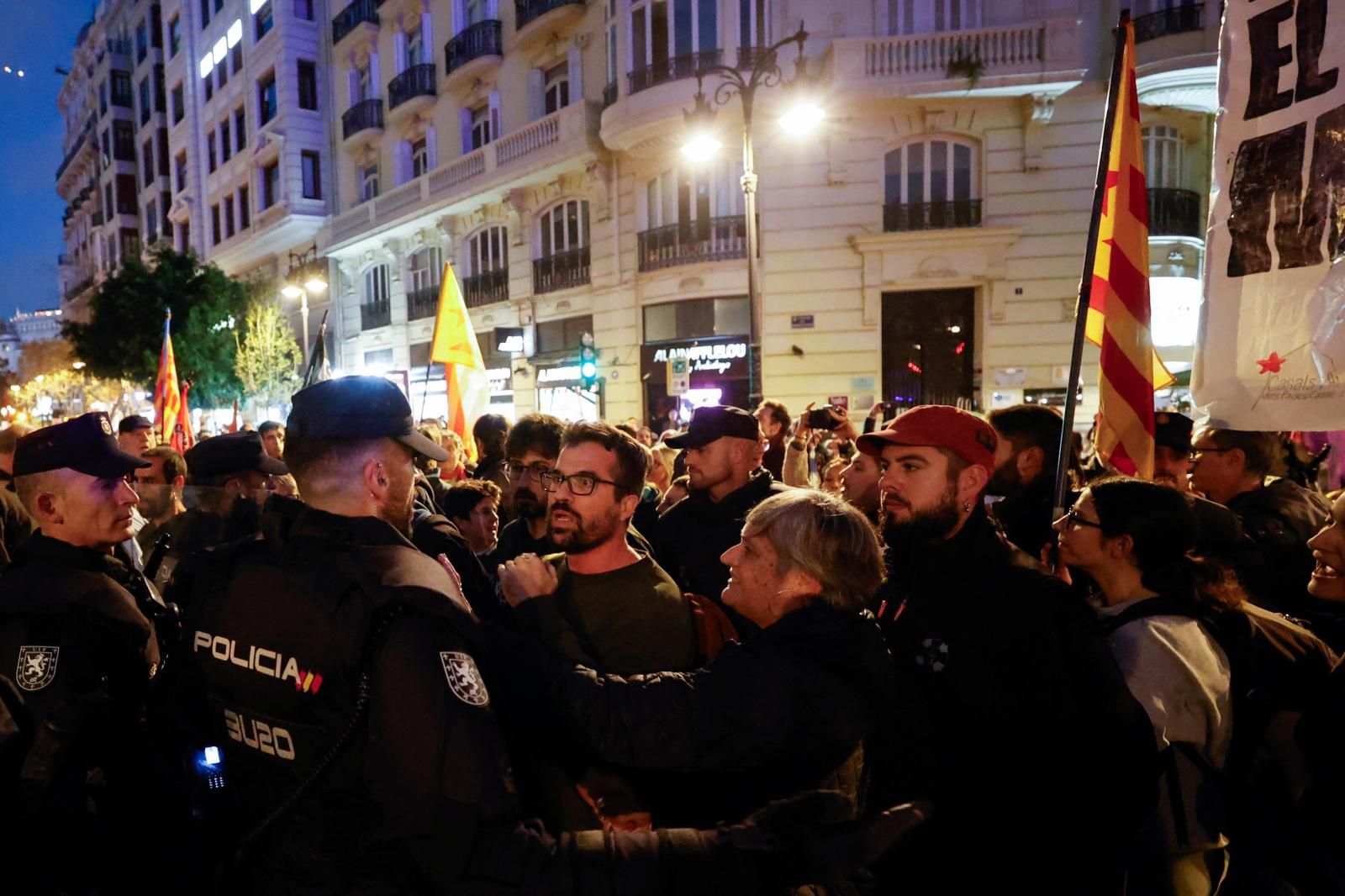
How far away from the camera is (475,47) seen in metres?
20.5

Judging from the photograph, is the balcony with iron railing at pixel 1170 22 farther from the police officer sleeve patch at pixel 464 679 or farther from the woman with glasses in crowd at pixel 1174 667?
the police officer sleeve patch at pixel 464 679

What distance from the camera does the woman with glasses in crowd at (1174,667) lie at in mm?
2160

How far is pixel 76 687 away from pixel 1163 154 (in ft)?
58.2

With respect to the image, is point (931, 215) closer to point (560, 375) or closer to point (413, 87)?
point (560, 375)

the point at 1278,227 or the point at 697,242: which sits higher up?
the point at 697,242

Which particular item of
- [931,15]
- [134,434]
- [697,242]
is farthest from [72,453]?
[931,15]

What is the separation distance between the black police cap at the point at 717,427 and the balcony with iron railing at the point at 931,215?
40.8ft

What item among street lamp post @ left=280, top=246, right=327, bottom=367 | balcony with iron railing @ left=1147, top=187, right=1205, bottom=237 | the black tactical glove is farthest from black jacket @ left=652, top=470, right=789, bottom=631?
street lamp post @ left=280, top=246, right=327, bottom=367

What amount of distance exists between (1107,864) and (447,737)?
1.82 meters

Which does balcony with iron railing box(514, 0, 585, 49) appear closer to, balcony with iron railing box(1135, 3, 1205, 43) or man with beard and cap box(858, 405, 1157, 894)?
balcony with iron railing box(1135, 3, 1205, 43)

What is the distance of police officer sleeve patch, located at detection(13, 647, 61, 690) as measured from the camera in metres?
2.04

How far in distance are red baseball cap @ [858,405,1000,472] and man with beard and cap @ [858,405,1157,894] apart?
1.32ft

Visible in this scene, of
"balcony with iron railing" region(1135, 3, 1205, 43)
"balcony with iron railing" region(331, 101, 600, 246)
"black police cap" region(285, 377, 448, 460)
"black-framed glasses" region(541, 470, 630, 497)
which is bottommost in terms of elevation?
"black-framed glasses" region(541, 470, 630, 497)

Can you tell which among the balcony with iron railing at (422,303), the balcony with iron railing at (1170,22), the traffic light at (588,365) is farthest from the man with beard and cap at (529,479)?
the balcony with iron railing at (422,303)
